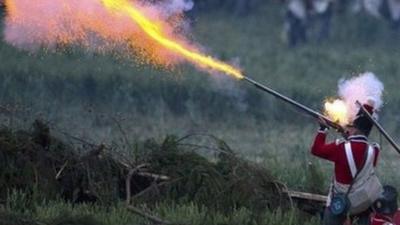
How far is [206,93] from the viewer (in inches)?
1040

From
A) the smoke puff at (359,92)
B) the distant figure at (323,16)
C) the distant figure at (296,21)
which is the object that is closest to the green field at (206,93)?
the distant figure at (296,21)

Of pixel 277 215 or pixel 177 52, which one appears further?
pixel 177 52

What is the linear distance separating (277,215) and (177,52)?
2196 millimetres

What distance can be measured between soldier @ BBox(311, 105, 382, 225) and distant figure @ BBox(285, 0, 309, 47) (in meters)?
22.6

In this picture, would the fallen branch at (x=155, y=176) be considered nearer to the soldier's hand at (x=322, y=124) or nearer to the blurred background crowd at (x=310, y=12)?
the soldier's hand at (x=322, y=124)

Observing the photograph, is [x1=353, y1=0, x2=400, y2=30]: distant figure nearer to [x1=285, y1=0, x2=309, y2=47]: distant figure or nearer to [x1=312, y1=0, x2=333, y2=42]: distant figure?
[x1=312, y1=0, x2=333, y2=42]: distant figure

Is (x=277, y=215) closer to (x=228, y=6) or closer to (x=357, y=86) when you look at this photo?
(x=357, y=86)

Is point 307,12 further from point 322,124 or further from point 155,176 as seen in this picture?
point 322,124

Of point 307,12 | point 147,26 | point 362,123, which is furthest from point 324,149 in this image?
point 307,12

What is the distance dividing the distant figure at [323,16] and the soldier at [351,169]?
23418 mm

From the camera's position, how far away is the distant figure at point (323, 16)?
35875 mm

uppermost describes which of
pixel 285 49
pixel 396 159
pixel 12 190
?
pixel 285 49

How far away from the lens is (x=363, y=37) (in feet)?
118

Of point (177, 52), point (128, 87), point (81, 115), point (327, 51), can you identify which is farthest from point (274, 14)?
point (177, 52)
